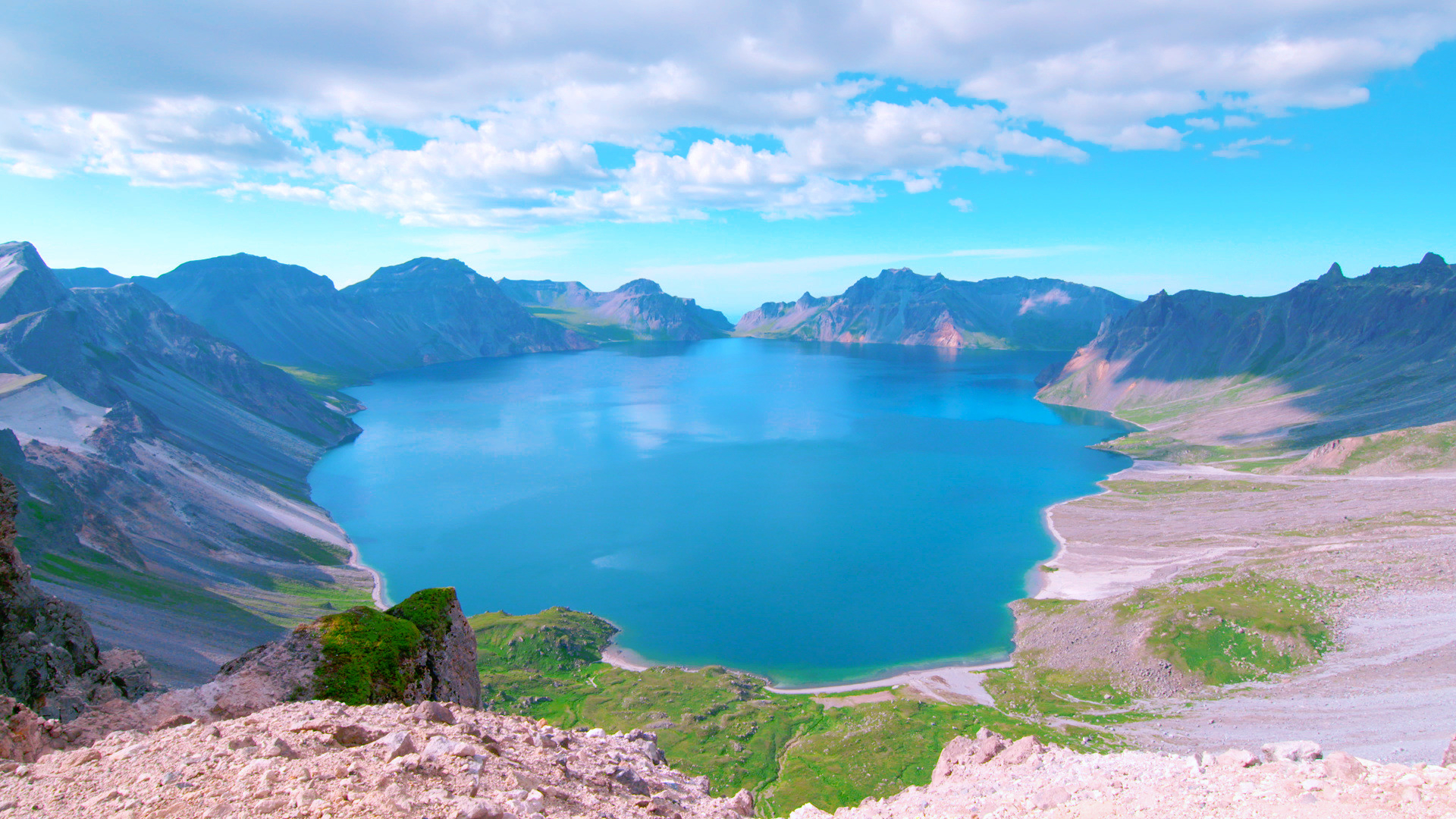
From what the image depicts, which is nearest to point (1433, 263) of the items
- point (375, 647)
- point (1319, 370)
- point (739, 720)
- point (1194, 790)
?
point (1319, 370)

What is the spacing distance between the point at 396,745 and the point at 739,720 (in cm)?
4325

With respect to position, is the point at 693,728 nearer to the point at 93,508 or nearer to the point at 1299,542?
the point at 93,508

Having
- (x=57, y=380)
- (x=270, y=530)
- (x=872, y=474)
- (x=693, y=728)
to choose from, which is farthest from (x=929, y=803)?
(x=57, y=380)

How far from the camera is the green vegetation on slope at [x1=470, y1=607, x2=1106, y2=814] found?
45.1 metres

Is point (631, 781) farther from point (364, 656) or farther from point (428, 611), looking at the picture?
point (428, 611)

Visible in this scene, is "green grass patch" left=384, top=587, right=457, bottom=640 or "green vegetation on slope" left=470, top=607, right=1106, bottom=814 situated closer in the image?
"green grass patch" left=384, top=587, right=457, bottom=640

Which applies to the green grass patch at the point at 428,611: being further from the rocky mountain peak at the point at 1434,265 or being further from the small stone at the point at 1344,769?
the rocky mountain peak at the point at 1434,265

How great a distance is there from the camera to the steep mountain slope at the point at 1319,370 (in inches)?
5202

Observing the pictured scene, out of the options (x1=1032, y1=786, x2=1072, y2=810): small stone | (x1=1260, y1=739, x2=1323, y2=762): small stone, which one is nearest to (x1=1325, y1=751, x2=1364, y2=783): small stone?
(x1=1260, y1=739, x2=1323, y2=762): small stone

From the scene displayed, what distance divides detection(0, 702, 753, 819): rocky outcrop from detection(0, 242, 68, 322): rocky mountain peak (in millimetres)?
150686

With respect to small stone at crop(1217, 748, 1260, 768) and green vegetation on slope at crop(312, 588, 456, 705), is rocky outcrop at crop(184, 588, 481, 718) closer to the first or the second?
green vegetation on slope at crop(312, 588, 456, 705)

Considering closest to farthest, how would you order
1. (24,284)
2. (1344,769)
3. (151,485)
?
(1344,769), (151,485), (24,284)

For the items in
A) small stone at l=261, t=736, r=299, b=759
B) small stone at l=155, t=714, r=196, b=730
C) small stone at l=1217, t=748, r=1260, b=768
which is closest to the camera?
small stone at l=261, t=736, r=299, b=759

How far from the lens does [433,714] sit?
16203 millimetres
